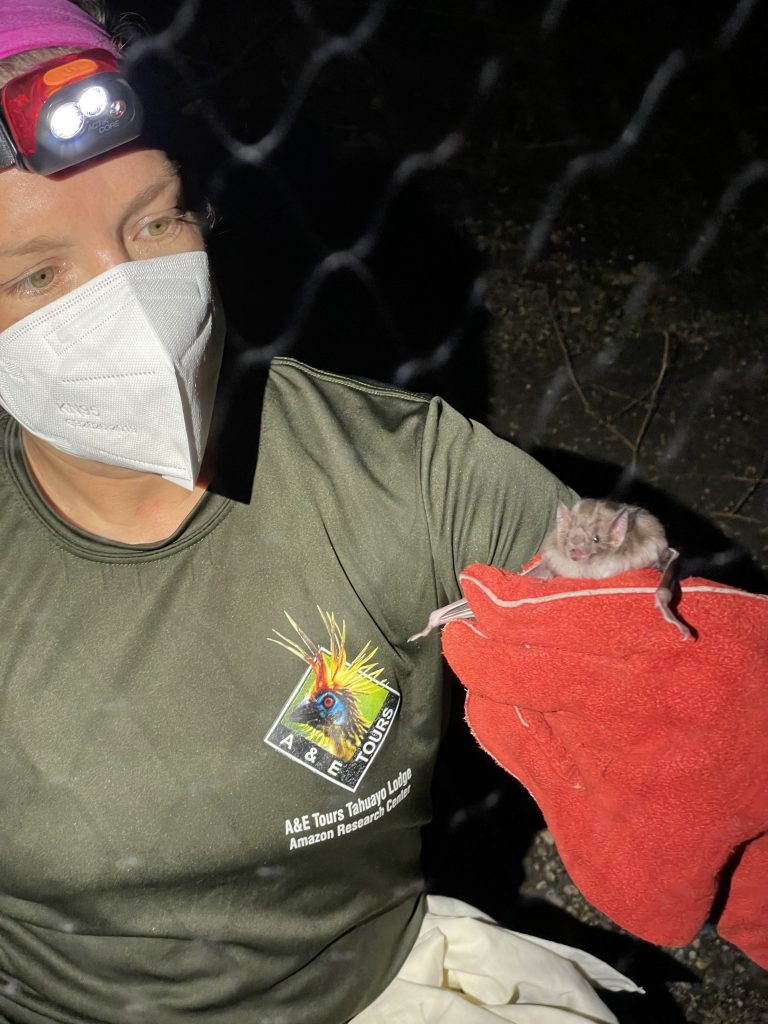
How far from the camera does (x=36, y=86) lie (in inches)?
34.6

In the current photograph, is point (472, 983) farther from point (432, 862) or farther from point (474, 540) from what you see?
point (432, 862)

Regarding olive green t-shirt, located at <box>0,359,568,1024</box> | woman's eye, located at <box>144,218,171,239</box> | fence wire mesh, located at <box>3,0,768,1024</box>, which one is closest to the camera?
woman's eye, located at <box>144,218,171,239</box>

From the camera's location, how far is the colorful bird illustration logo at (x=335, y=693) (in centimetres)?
106

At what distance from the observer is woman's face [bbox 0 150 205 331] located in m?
A: 0.86

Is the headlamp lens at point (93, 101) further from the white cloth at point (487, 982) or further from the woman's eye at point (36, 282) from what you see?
the white cloth at point (487, 982)

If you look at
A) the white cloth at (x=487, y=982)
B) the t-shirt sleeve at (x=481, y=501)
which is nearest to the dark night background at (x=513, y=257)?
the white cloth at (x=487, y=982)

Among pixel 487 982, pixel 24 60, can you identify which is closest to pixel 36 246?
pixel 24 60

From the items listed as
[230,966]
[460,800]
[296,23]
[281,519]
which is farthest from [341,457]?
[296,23]

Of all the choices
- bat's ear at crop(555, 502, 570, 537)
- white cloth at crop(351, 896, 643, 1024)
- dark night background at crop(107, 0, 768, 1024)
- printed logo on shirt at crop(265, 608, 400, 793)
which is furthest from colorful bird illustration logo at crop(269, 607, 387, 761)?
dark night background at crop(107, 0, 768, 1024)

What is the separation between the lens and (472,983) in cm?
125

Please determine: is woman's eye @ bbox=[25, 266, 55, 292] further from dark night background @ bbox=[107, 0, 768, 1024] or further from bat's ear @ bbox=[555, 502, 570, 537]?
dark night background @ bbox=[107, 0, 768, 1024]

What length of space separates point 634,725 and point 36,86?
731mm

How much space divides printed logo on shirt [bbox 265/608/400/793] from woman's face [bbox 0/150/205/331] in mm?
369

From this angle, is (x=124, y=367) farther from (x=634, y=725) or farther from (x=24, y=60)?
(x=634, y=725)
